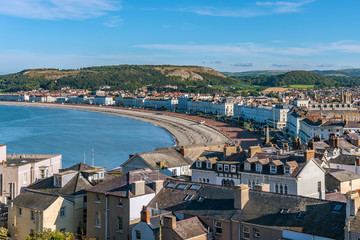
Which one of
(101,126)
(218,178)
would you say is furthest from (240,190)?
(101,126)

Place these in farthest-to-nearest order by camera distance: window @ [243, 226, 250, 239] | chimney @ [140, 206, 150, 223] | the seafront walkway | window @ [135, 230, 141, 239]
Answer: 1. the seafront walkway
2. window @ [135, 230, 141, 239]
3. chimney @ [140, 206, 150, 223]
4. window @ [243, 226, 250, 239]

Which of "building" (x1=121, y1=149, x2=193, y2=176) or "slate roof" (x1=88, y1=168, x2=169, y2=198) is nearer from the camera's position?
"slate roof" (x1=88, y1=168, x2=169, y2=198)

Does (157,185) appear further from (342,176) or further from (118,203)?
(342,176)

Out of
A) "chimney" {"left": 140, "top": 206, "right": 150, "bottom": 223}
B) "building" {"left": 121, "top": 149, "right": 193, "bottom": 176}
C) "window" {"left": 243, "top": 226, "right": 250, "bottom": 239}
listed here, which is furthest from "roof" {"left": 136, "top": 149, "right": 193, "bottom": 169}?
"window" {"left": 243, "top": 226, "right": 250, "bottom": 239}

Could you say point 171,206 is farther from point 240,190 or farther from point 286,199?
point 286,199

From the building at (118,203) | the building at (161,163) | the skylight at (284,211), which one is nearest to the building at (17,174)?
the building at (161,163)

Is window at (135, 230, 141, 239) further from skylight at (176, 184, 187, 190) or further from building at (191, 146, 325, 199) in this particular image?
building at (191, 146, 325, 199)

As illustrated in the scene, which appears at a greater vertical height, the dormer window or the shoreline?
the dormer window
